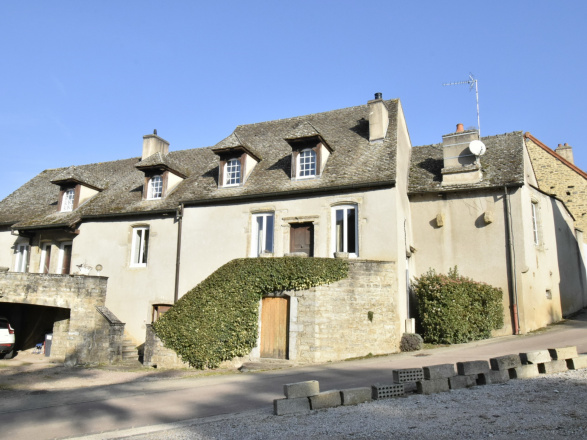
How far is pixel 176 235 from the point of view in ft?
59.4

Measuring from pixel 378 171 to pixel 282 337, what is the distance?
6174mm

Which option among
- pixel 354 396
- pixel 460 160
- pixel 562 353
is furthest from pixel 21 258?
pixel 562 353

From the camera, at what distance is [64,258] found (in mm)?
20328

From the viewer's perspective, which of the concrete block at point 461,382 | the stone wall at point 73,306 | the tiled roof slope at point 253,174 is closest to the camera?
the concrete block at point 461,382

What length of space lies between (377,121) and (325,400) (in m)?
12.2

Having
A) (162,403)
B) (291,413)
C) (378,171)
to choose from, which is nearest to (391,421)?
(291,413)

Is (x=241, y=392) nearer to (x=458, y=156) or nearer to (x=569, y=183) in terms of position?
(x=458, y=156)

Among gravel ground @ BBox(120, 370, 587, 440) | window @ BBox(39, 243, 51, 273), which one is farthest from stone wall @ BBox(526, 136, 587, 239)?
window @ BBox(39, 243, 51, 273)

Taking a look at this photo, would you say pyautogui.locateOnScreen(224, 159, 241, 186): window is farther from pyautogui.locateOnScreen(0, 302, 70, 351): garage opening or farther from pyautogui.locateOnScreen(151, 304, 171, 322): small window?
pyautogui.locateOnScreen(0, 302, 70, 351): garage opening

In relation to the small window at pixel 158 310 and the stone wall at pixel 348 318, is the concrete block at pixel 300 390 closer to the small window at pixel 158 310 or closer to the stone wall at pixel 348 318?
the stone wall at pixel 348 318

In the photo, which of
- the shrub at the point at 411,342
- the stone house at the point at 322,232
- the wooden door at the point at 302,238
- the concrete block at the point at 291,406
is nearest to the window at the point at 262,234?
the stone house at the point at 322,232

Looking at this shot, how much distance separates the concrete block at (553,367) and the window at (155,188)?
49.2ft

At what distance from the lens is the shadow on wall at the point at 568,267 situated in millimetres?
19156

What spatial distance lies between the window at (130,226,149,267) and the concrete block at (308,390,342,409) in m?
12.7
